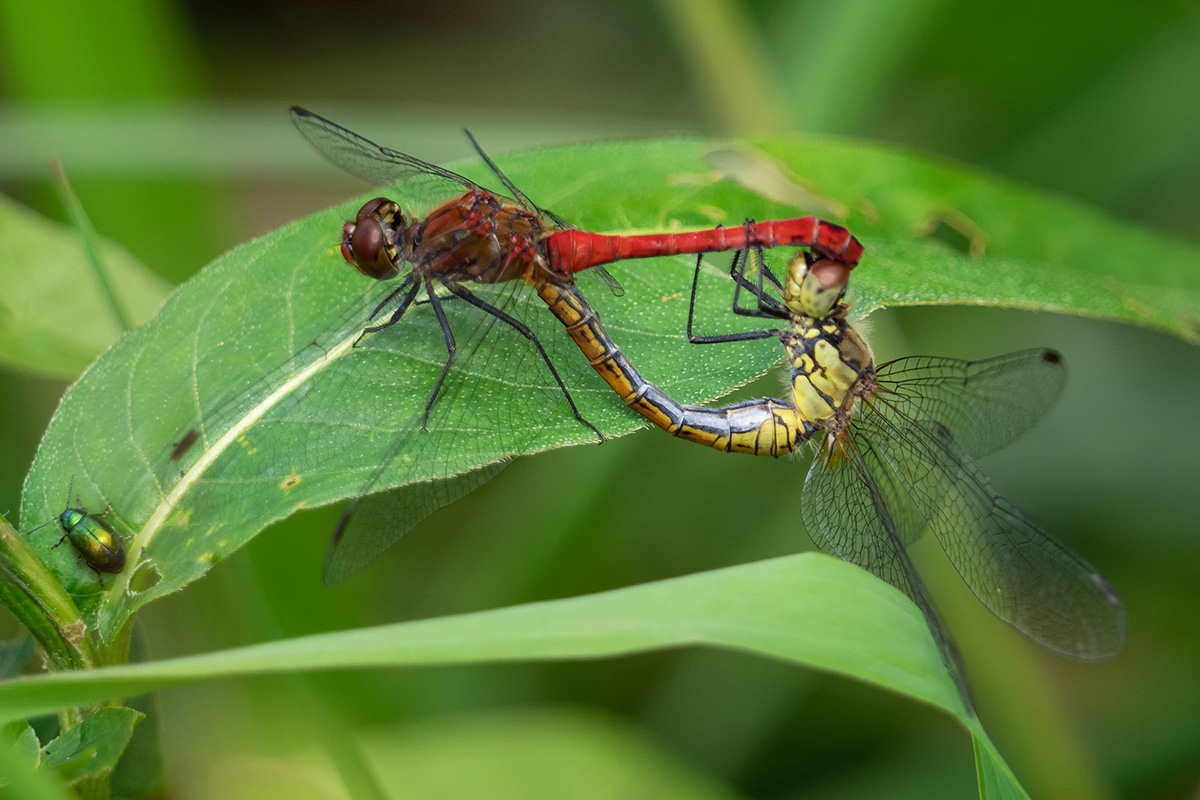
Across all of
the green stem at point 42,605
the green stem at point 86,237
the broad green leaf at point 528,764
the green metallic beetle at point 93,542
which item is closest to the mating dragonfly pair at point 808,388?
the green stem at point 86,237

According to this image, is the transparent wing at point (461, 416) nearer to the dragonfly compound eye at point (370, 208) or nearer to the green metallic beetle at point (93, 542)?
the dragonfly compound eye at point (370, 208)

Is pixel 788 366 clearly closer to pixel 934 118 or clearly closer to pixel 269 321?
pixel 269 321

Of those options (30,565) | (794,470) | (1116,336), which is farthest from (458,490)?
(1116,336)

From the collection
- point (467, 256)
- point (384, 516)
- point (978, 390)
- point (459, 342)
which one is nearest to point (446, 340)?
point (459, 342)

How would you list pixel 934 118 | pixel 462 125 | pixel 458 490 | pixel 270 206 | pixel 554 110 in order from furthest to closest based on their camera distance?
pixel 554 110 < pixel 270 206 < pixel 934 118 < pixel 462 125 < pixel 458 490

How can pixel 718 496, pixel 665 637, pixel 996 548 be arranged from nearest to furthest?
pixel 665 637
pixel 996 548
pixel 718 496

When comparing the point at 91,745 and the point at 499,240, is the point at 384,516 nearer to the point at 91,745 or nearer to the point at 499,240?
the point at 499,240

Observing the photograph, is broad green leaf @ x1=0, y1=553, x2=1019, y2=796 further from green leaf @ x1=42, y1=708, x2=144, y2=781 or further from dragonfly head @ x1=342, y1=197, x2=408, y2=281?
dragonfly head @ x1=342, y1=197, x2=408, y2=281
